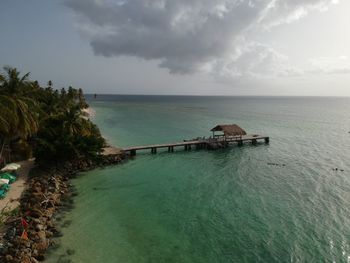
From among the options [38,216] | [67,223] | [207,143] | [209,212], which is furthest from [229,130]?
[38,216]

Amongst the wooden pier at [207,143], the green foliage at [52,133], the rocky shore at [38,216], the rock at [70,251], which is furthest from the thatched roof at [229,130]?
the rock at [70,251]

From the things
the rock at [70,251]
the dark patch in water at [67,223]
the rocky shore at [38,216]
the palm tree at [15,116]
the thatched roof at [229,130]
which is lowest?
the rock at [70,251]

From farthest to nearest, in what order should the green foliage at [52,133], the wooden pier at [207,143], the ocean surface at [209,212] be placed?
the wooden pier at [207,143]
the green foliage at [52,133]
the ocean surface at [209,212]

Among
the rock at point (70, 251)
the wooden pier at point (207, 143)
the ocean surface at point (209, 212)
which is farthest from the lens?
the wooden pier at point (207, 143)

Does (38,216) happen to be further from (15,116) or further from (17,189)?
(15,116)

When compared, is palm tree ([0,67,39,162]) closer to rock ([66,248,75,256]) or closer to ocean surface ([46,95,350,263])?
ocean surface ([46,95,350,263])

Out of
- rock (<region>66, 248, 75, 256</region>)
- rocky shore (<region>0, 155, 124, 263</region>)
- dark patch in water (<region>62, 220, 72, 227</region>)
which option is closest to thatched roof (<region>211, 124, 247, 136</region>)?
rocky shore (<region>0, 155, 124, 263</region>)

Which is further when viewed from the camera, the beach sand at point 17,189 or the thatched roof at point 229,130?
the thatched roof at point 229,130

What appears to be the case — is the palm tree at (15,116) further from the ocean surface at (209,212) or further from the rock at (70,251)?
the rock at (70,251)
